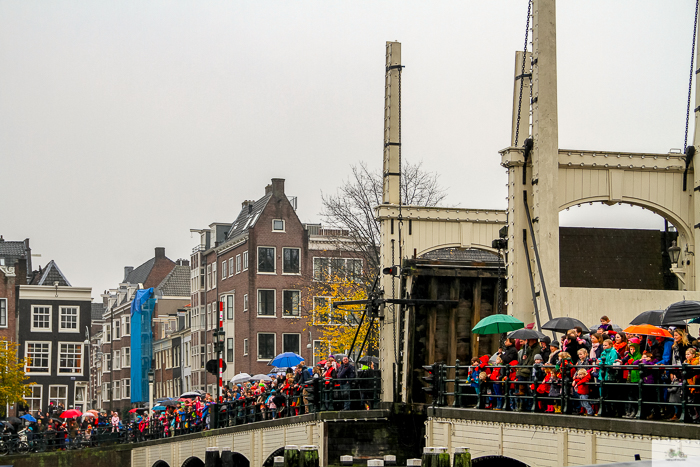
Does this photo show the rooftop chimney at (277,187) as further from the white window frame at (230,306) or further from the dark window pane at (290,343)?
the dark window pane at (290,343)

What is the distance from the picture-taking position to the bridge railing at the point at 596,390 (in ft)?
41.4

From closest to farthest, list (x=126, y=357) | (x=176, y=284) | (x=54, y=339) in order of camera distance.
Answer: (x=54, y=339), (x=176, y=284), (x=126, y=357)

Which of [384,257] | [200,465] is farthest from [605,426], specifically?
[200,465]

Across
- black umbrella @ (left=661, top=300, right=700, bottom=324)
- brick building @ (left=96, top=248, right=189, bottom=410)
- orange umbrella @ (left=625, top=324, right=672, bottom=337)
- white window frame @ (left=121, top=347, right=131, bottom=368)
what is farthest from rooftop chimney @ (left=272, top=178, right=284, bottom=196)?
black umbrella @ (left=661, top=300, right=700, bottom=324)

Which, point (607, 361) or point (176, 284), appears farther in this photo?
point (176, 284)

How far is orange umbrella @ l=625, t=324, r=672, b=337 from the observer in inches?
549

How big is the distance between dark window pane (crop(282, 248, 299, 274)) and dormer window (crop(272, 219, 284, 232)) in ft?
4.42

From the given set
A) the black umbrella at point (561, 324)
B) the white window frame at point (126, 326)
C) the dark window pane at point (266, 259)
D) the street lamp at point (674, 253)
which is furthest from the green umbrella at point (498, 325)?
the white window frame at point (126, 326)

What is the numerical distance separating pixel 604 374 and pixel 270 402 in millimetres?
15839

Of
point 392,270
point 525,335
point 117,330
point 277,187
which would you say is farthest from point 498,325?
point 117,330

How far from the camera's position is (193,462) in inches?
1490

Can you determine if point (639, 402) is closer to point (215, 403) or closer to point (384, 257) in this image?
point (384, 257)

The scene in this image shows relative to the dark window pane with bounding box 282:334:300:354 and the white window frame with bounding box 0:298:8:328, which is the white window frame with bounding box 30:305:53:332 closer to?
the white window frame with bounding box 0:298:8:328

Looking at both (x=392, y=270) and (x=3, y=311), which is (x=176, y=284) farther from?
(x=392, y=270)
